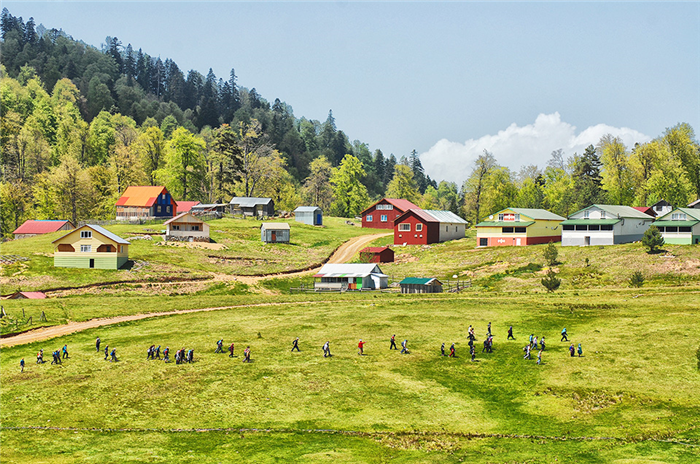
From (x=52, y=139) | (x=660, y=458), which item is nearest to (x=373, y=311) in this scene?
(x=660, y=458)

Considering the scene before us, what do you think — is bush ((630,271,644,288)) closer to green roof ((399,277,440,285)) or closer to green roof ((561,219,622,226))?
green roof ((399,277,440,285))

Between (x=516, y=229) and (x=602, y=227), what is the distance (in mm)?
16516

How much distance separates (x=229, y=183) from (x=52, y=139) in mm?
66985

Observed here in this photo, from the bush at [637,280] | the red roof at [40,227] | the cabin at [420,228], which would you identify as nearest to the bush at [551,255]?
the bush at [637,280]

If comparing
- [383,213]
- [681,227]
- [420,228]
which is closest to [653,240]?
[681,227]

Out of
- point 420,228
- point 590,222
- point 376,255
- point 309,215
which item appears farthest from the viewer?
point 309,215

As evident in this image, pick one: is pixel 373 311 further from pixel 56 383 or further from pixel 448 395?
pixel 56 383

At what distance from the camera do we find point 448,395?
126ft

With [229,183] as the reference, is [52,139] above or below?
above

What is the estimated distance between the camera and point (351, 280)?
84688mm

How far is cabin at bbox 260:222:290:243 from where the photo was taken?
394 ft

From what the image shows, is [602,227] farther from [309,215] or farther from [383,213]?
[309,215]

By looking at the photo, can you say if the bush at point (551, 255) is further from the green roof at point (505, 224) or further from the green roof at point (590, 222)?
the green roof at point (505, 224)

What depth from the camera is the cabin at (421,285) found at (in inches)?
3105
